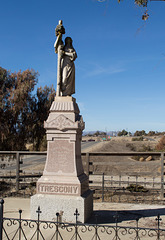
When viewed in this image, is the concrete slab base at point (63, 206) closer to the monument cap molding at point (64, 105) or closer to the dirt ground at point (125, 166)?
the monument cap molding at point (64, 105)

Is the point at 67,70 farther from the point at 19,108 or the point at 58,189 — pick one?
the point at 19,108

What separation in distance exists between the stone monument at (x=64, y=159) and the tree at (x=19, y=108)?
268 inches

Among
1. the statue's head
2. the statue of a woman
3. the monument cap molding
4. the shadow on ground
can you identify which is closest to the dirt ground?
the shadow on ground

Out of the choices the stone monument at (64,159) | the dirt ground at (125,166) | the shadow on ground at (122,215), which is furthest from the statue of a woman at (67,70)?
the dirt ground at (125,166)

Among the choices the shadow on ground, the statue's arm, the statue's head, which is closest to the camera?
the shadow on ground

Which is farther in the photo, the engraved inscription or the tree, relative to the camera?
the tree

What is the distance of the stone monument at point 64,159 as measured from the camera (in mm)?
5699

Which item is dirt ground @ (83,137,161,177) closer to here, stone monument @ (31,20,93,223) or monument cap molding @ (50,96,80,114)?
stone monument @ (31,20,93,223)

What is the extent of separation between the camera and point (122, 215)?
643 centimetres

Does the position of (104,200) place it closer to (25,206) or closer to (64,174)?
(25,206)

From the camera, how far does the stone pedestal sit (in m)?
5.68

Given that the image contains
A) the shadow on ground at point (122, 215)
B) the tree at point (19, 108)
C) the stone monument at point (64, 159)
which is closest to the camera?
the stone monument at point (64, 159)

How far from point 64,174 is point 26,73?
931 centimetres

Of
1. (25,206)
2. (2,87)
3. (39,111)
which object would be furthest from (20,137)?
(25,206)
